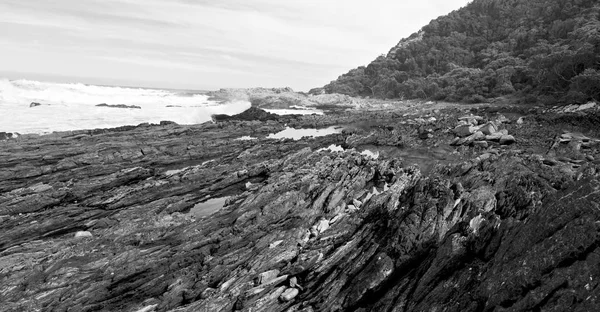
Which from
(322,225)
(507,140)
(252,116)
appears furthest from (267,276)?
(252,116)

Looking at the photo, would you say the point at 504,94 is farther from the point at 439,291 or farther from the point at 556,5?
the point at 439,291

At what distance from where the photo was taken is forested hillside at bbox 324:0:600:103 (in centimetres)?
3828

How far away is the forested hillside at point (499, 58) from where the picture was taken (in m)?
38.3

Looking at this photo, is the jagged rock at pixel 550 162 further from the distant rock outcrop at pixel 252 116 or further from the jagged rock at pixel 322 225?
the distant rock outcrop at pixel 252 116

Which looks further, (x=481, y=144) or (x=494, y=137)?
(x=494, y=137)

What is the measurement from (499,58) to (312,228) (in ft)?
234

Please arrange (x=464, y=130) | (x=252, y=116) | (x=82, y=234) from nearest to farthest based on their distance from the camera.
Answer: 1. (x=82, y=234)
2. (x=464, y=130)
3. (x=252, y=116)

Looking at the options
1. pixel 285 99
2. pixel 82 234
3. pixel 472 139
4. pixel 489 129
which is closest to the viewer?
pixel 82 234

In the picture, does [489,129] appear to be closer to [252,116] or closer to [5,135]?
[252,116]

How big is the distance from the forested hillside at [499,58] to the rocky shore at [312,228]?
606 inches

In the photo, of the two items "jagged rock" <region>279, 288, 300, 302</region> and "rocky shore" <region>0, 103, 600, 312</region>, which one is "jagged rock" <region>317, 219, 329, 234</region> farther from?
"jagged rock" <region>279, 288, 300, 302</region>

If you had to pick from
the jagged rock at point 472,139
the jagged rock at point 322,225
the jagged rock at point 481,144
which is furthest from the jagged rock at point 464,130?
the jagged rock at point 322,225

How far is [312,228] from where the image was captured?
14.4 m

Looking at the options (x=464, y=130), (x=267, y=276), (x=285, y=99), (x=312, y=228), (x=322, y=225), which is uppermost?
(x=285, y=99)
